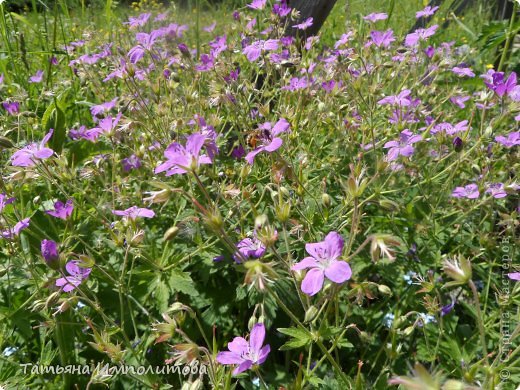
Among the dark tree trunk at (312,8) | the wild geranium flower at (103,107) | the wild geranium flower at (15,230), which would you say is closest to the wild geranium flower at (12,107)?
the wild geranium flower at (103,107)

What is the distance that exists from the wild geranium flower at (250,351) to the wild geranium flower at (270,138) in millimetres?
583

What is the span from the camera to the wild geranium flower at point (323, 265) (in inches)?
41.7

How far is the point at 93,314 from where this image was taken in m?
1.85

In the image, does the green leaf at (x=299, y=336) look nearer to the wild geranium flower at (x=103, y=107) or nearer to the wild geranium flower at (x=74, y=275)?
the wild geranium flower at (x=74, y=275)

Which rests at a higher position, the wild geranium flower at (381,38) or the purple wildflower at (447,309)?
the wild geranium flower at (381,38)

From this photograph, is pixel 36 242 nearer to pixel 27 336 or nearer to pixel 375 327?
pixel 27 336

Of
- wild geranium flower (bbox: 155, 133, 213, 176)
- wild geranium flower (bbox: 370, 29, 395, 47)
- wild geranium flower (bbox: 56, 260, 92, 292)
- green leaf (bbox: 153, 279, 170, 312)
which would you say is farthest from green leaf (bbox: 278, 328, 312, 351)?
wild geranium flower (bbox: 370, 29, 395, 47)

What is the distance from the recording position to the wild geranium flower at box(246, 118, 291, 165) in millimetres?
1526

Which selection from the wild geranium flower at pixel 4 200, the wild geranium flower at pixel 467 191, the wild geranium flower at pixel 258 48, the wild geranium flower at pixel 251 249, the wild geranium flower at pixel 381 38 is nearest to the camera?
the wild geranium flower at pixel 251 249

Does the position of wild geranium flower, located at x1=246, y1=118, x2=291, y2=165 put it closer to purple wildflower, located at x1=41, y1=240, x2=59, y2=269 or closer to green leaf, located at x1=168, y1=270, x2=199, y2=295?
green leaf, located at x1=168, y1=270, x2=199, y2=295

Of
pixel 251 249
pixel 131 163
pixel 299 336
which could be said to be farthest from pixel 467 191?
pixel 131 163

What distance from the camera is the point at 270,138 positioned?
1.66 metres

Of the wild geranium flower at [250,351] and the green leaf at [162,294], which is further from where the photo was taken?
the green leaf at [162,294]

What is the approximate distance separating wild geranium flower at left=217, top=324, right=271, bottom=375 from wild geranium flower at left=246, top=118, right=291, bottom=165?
1.91 ft
